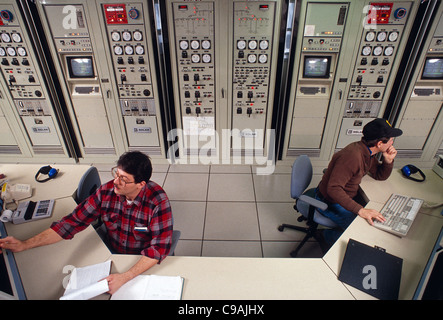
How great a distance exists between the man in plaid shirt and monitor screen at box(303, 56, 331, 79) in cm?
259

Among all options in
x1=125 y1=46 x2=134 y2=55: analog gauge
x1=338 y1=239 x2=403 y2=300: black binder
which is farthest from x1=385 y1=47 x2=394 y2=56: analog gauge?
x1=125 y1=46 x2=134 y2=55: analog gauge

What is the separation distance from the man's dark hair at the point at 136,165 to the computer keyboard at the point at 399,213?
158cm

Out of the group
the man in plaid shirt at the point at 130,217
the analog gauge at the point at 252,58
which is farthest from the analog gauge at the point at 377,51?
the man in plaid shirt at the point at 130,217

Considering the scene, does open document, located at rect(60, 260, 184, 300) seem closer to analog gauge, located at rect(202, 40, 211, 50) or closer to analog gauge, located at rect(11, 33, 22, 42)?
analog gauge, located at rect(202, 40, 211, 50)

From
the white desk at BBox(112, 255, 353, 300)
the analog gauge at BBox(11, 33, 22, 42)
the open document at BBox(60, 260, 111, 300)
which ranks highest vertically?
the analog gauge at BBox(11, 33, 22, 42)

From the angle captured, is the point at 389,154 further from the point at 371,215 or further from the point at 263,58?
the point at 263,58

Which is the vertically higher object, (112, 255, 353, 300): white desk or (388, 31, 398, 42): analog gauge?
(388, 31, 398, 42): analog gauge

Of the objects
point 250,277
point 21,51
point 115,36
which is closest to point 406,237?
point 250,277

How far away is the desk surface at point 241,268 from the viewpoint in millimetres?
1246

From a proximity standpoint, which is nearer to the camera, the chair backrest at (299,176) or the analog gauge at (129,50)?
the chair backrest at (299,176)

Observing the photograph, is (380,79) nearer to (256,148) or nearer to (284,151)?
(284,151)

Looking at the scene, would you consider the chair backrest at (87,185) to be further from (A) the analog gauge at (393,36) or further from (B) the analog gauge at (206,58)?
(A) the analog gauge at (393,36)

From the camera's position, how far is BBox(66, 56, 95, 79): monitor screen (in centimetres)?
315

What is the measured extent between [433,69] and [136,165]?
12.8 ft
